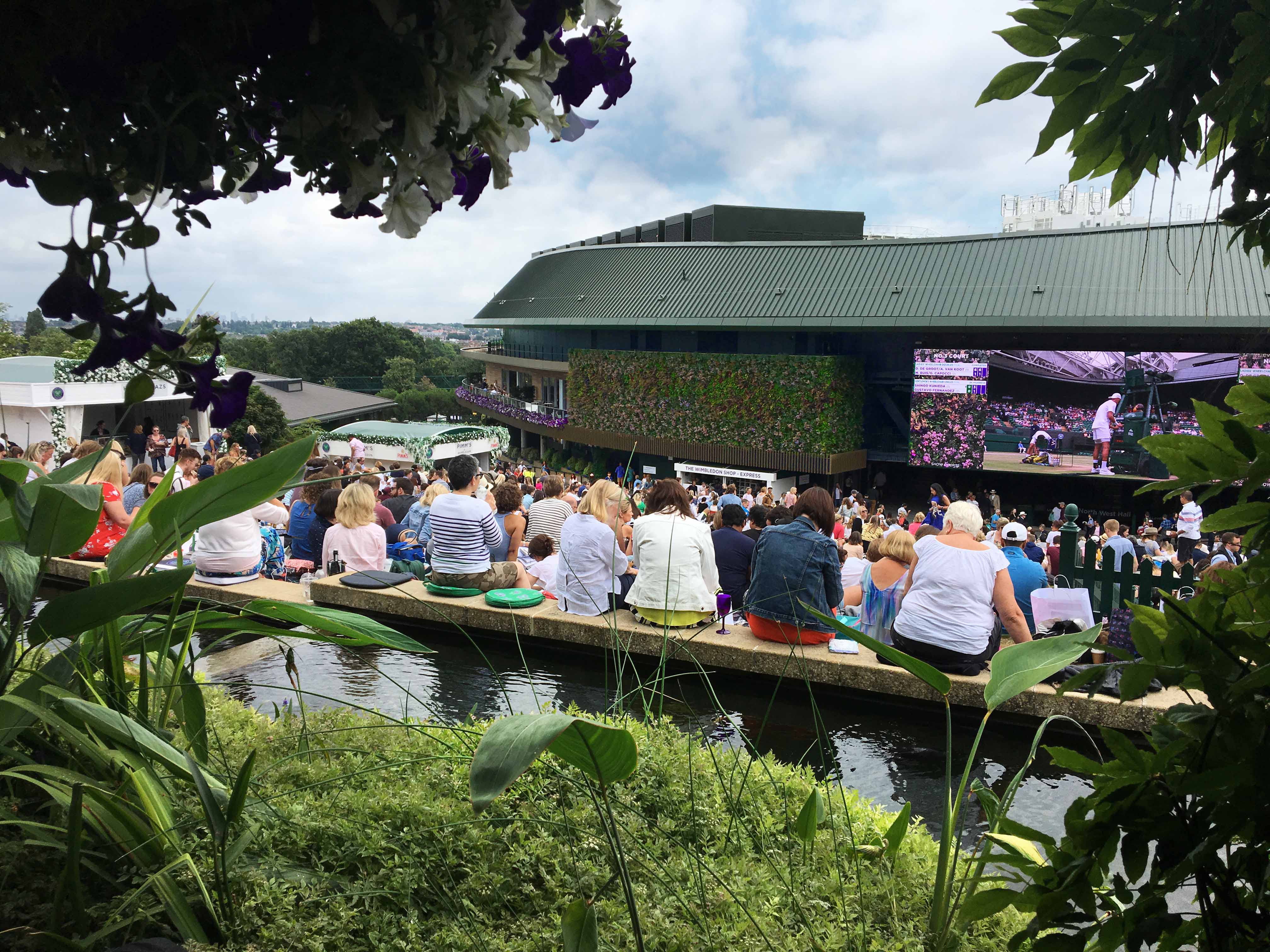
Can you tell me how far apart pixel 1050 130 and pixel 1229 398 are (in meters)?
0.52

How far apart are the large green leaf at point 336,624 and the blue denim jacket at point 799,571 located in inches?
110

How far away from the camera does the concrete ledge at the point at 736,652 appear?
390 cm

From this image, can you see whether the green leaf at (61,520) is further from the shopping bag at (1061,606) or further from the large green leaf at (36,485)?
the shopping bag at (1061,606)

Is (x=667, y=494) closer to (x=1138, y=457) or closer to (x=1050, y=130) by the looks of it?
(x=1050, y=130)

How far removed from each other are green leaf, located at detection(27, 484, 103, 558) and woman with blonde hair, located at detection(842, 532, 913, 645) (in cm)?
439

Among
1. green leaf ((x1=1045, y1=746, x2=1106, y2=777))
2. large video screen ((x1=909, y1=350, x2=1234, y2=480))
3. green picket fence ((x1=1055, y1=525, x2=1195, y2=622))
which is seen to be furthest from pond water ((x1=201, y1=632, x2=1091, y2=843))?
large video screen ((x1=909, y1=350, x2=1234, y2=480))

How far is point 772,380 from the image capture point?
2730cm

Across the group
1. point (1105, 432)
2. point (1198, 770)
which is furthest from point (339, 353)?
point (1198, 770)

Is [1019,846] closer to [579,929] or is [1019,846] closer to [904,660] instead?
[904,660]

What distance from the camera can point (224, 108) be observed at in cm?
108

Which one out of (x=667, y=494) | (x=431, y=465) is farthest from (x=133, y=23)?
(x=431, y=465)

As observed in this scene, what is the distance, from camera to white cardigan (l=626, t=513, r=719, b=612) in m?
4.97

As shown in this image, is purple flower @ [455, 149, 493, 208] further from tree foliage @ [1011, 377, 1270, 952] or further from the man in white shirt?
the man in white shirt

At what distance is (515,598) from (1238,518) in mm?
4046
